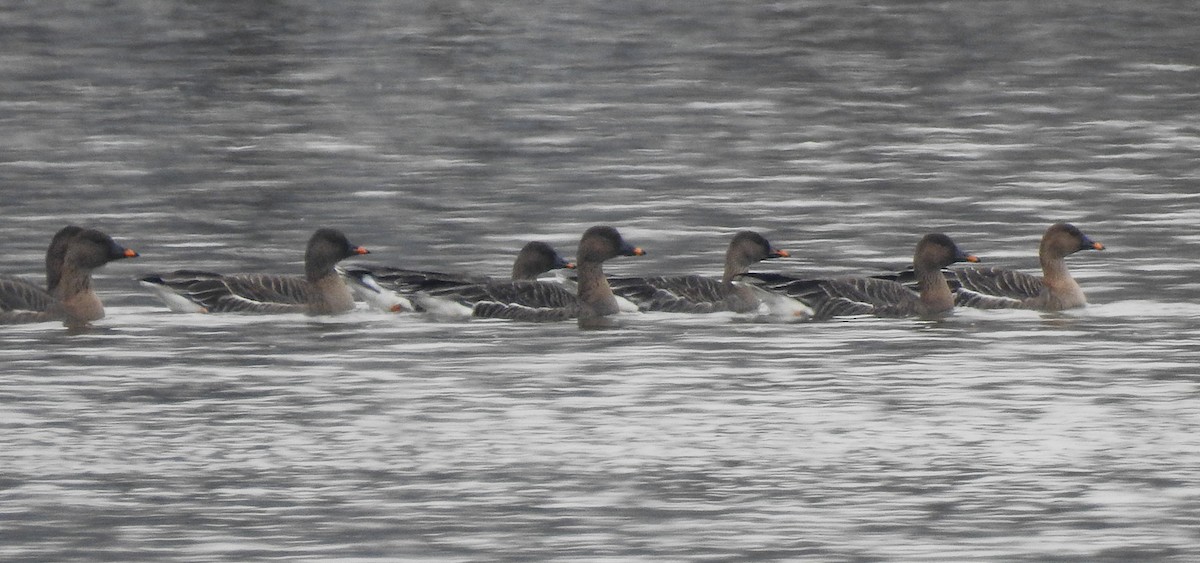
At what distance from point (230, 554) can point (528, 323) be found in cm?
805

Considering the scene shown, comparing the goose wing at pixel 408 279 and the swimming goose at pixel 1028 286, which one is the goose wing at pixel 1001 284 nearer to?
the swimming goose at pixel 1028 286

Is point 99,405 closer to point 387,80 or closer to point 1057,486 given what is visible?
point 1057,486

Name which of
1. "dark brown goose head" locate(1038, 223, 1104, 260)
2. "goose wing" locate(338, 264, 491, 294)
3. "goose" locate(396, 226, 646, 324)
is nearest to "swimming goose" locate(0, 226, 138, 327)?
"goose wing" locate(338, 264, 491, 294)

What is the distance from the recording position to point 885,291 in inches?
808

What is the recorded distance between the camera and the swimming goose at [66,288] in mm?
20078

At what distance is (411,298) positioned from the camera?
20406 mm

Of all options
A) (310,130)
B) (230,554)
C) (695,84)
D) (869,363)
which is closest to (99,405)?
(230,554)

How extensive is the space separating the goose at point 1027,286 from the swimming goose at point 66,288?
677 centimetres

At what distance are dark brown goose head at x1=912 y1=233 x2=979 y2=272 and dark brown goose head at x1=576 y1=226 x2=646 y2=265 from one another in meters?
2.25

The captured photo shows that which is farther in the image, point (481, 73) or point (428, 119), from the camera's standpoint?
point (481, 73)

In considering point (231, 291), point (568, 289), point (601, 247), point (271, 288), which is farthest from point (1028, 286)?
point (231, 291)

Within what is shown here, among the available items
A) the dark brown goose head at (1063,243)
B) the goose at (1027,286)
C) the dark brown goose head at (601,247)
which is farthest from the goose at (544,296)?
the dark brown goose head at (1063,243)

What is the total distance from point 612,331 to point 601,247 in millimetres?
1374

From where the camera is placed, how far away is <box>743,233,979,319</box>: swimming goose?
20.1 meters
